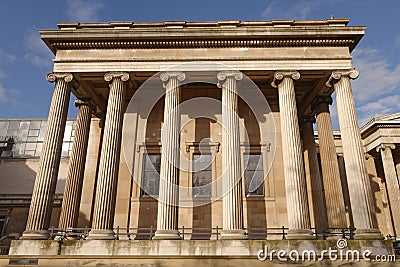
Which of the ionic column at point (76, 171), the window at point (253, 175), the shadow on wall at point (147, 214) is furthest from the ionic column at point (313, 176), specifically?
the ionic column at point (76, 171)

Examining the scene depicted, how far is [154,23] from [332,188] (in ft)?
50.4

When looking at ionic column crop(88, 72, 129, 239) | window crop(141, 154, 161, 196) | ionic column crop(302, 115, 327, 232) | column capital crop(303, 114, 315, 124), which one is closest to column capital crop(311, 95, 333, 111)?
column capital crop(303, 114, 315, 124)

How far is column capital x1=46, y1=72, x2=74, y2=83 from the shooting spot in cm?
1961

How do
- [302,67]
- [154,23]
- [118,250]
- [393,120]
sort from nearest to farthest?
[118,250] → [302,67] → [154,23] → [393,120]

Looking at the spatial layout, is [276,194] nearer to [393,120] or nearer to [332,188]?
[332,188]

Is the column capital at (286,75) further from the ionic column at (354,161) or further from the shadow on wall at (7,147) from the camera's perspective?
the shadow on wall at (7,147)

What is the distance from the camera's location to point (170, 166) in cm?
1783

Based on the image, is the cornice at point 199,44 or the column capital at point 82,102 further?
the column capital at point 82,102

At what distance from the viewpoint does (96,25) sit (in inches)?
864

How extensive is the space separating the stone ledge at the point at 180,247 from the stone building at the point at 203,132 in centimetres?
39

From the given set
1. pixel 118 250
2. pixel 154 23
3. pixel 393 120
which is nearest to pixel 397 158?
pixel 393 120

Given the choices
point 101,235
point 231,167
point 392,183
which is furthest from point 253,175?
point 392,183

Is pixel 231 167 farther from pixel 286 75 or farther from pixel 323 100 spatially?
pixel 323 100

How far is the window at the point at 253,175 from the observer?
22.0 meters
